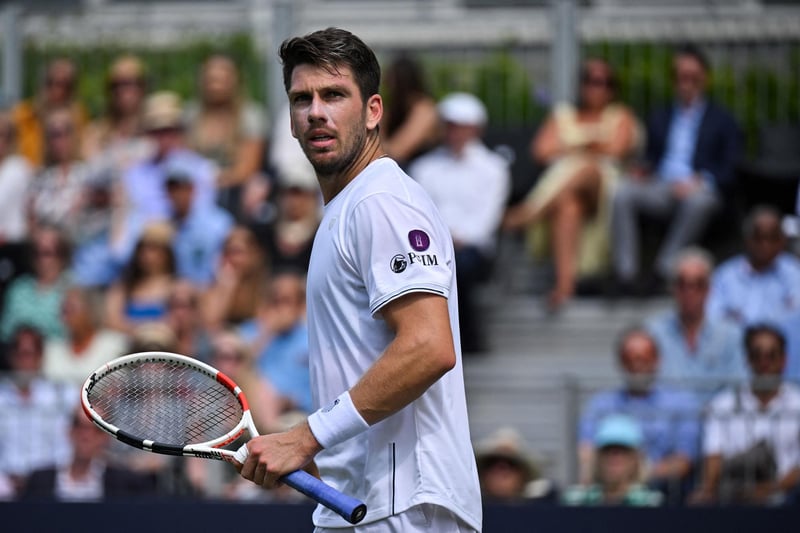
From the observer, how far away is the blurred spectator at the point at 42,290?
379 inches

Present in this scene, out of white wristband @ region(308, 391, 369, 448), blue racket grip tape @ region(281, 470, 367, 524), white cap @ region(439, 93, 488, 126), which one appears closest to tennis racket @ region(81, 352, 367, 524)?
blue racket grip tape @ region(281, 470, 367, 524)

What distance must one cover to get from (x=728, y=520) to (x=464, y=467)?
3.53 metres

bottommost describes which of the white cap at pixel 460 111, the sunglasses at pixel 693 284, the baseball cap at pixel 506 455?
the baseball cap at pixel 506 455

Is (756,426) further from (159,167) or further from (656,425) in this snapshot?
(159,167)

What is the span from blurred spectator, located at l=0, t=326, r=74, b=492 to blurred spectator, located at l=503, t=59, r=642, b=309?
332 centimetres

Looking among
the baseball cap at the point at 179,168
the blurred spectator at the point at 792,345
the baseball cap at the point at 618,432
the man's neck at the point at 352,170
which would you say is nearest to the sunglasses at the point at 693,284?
the blurred spectator at the point at 792,345

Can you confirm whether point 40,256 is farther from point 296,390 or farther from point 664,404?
point 664,404

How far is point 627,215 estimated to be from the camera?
9.73m

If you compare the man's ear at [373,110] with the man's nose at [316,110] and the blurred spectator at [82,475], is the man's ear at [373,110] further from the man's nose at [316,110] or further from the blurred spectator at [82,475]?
the blurred spectator at [82,475]

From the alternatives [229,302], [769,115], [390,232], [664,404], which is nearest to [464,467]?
[390,232]

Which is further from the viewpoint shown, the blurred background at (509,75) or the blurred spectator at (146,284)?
the blurred background at (509,75)

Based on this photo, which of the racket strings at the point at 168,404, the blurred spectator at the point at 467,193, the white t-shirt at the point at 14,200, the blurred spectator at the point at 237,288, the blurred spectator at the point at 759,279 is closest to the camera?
the racket strings at the point at 168,404

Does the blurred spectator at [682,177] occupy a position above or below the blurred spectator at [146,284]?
above

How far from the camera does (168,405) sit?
488 centimetres
